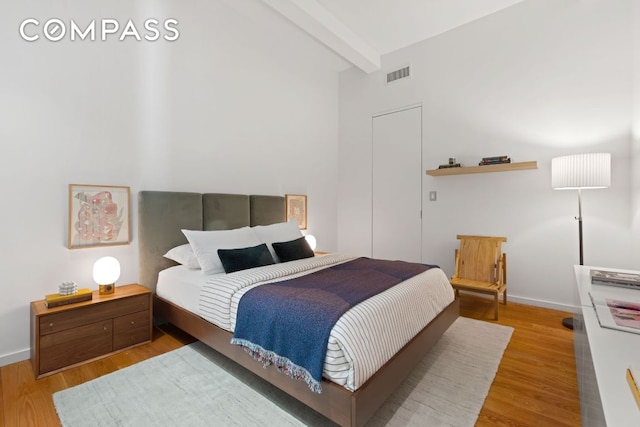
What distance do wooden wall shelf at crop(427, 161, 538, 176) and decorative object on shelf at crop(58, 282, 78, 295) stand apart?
3.93 m

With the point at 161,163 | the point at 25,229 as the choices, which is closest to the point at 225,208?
the point at 161,163

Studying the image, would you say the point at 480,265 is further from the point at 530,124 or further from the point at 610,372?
the point at 610,372

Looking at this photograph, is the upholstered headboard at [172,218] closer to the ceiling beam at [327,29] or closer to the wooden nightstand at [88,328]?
the wooden nightstand at [88,328]

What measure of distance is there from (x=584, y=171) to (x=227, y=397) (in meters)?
3.47

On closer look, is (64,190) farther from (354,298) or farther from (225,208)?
(354,298)

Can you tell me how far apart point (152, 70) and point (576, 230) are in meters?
4.68

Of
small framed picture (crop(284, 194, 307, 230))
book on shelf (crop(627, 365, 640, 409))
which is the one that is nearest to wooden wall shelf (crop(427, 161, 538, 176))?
small framed picture (crop(284, 194, 307, 230))

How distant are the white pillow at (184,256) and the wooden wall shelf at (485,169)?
3070mm

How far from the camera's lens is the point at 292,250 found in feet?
10.2

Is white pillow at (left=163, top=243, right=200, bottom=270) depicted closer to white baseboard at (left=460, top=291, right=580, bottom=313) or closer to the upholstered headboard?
the upholstered headboard

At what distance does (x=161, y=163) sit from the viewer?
293 centimetres

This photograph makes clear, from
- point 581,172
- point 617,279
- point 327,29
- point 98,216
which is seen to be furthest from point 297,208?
point 617,279

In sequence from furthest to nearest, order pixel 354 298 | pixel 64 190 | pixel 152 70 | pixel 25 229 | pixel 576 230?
pixel 576 230, pixel 152 70, pixel 64 190, pixel 25 229, pixel 354 298

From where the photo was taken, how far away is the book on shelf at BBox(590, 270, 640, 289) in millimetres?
1893
